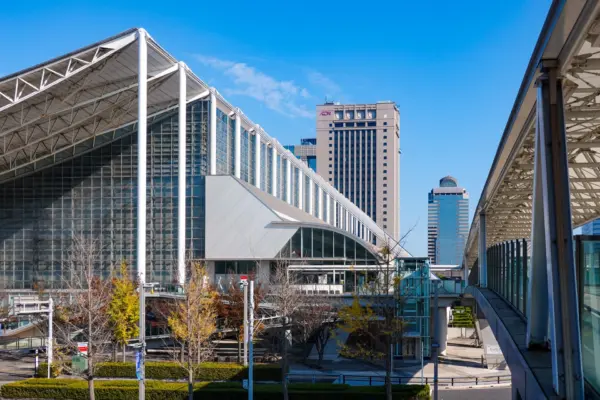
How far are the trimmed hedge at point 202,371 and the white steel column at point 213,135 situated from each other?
842 inches

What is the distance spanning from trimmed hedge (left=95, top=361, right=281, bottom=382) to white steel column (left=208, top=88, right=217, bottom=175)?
70.2 ft

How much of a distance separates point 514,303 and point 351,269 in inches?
1113

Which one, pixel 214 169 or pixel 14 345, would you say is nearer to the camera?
pixel 14 345

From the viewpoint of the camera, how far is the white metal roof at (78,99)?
1660 inches

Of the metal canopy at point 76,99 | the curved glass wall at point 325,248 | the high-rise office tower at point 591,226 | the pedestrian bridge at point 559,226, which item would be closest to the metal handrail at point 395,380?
the high-rise office tower at point 591,226

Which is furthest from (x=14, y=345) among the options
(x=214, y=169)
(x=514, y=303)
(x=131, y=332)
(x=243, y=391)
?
(x=514, y=303)

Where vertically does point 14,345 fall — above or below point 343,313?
below

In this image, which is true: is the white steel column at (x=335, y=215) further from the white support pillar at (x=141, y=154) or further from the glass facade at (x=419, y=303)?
the glass facade at (x=419, y=303)

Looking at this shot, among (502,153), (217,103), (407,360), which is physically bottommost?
(407,360)

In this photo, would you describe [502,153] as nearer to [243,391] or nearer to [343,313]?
[343,313]

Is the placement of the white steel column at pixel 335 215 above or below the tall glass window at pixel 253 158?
below

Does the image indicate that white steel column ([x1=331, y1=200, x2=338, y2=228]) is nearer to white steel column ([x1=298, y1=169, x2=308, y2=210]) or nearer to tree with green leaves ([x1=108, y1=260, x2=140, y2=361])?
white steel column ([x1=298, y1=169, x2=308, y2=210])

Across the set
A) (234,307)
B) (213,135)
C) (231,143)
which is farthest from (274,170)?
(234,307)

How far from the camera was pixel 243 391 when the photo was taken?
28.5 meters
